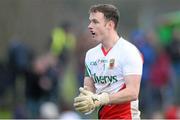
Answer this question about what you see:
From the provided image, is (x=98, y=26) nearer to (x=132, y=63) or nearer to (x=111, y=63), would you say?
(x=111, y=63)

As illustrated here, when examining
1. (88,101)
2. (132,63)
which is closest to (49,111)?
(132,63)

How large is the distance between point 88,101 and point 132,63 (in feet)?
2.26

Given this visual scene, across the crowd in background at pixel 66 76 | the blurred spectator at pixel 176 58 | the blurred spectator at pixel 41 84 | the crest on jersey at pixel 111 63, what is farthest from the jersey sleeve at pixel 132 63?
the blurred spectator at pixel 176 58

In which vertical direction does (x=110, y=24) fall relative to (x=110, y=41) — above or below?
above

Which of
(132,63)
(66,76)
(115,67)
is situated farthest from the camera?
(66,76)

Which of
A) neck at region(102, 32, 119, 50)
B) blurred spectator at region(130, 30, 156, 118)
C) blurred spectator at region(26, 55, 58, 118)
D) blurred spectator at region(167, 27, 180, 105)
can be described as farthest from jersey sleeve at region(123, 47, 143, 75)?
blurred spectator at region(167, 27, 180, 105)

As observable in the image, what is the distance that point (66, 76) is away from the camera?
18.8 meters

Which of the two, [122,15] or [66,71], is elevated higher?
[122,15]

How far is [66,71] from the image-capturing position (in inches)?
738

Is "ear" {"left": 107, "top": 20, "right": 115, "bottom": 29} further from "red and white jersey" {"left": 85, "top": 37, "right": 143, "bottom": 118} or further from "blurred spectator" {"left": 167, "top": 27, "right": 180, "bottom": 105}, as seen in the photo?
"blurred spectator" {"left": 167, "top": 27, "right": 180, "bottom": 105}

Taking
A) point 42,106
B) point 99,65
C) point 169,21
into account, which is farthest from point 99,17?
point 169,21

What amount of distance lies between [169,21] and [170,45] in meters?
2.84

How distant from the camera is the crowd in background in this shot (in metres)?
17.6

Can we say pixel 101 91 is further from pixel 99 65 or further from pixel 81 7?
pixel 81 7
